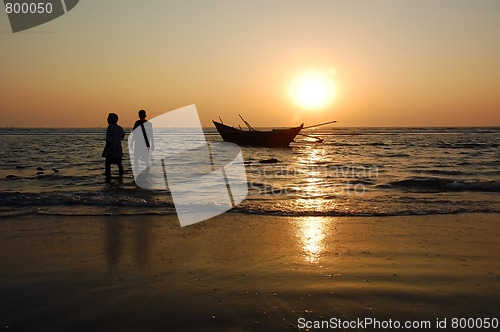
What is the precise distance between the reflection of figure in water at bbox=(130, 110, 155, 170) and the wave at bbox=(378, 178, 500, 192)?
7.71 metres

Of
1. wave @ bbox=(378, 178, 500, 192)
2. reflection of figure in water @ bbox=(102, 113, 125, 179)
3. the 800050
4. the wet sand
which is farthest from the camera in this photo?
reflection of figure in water @ bbox=(102, 113, 125, 179)

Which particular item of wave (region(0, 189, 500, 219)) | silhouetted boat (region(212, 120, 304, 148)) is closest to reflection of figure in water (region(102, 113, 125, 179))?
wave (region(0, 189, 500, 219))

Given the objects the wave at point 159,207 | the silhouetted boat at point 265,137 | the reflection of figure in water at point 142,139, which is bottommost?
the silhouetted boat at point 265,137

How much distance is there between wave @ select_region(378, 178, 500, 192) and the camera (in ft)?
37.9

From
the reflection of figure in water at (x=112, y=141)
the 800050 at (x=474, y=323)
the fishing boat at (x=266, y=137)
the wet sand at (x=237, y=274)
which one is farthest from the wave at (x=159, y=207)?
the fishing boat at (x=266, y=137)

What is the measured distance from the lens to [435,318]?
3.19 meters

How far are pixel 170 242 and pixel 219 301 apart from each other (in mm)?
2182

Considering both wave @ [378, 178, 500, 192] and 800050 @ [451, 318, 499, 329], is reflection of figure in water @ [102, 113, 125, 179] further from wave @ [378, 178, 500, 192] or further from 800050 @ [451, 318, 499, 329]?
800050 @ [451, 318, 499, 329]

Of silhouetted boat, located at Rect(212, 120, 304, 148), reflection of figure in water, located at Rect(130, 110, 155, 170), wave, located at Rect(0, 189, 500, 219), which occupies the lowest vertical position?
silhouetted boat, located at Rect(212, 120, 304, 148)

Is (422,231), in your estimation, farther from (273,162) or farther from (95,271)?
(273,162)

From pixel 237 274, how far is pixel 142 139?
33.5ft

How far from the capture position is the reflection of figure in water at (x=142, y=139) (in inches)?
527

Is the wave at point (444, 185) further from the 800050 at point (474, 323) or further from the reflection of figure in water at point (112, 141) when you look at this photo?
the 800050 at point (474, 323)

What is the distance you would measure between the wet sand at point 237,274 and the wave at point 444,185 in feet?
17.0
